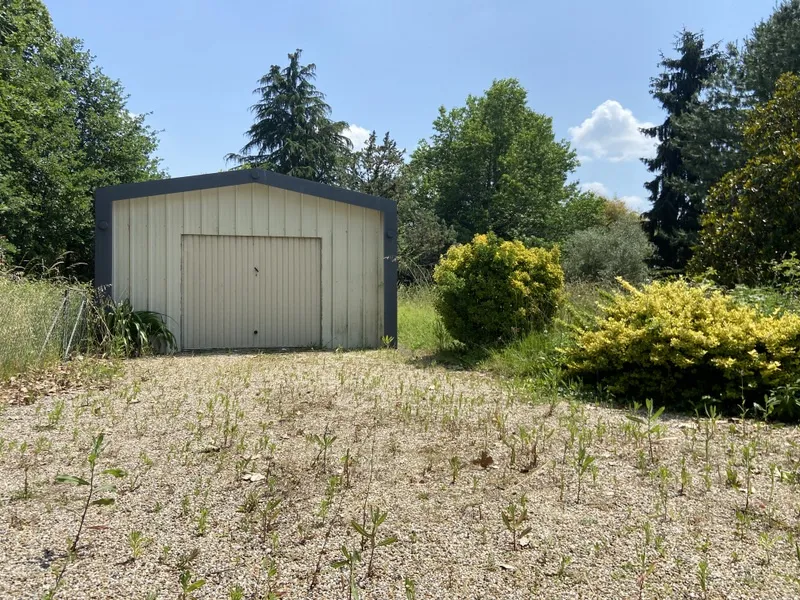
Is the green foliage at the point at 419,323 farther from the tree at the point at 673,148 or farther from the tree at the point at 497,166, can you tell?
the tree at the point at 497,166

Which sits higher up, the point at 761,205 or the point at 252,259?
the point at 761,205

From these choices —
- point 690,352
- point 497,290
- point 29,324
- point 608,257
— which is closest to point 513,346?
point 497,290

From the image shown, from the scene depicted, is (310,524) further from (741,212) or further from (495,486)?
(741,212)

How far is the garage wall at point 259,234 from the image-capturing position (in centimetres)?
772

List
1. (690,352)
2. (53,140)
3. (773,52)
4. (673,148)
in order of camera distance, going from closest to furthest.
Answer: (690,352)
(53,140)
(773,52)
(673,148)

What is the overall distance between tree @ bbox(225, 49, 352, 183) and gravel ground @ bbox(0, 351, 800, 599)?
77.7 ft

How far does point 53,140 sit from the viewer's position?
606 inches

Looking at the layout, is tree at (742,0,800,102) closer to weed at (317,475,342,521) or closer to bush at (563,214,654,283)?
bush at (563,214,654,283)

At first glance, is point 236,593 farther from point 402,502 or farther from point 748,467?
point 748,467

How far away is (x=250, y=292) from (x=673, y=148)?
754 inches

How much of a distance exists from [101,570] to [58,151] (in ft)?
55.3

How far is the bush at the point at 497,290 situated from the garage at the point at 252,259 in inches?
65.4

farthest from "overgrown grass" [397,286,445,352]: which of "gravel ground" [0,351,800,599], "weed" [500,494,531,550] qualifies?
"weed" [500,494,531,550]

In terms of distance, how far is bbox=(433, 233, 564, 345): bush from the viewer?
6.80 metres
